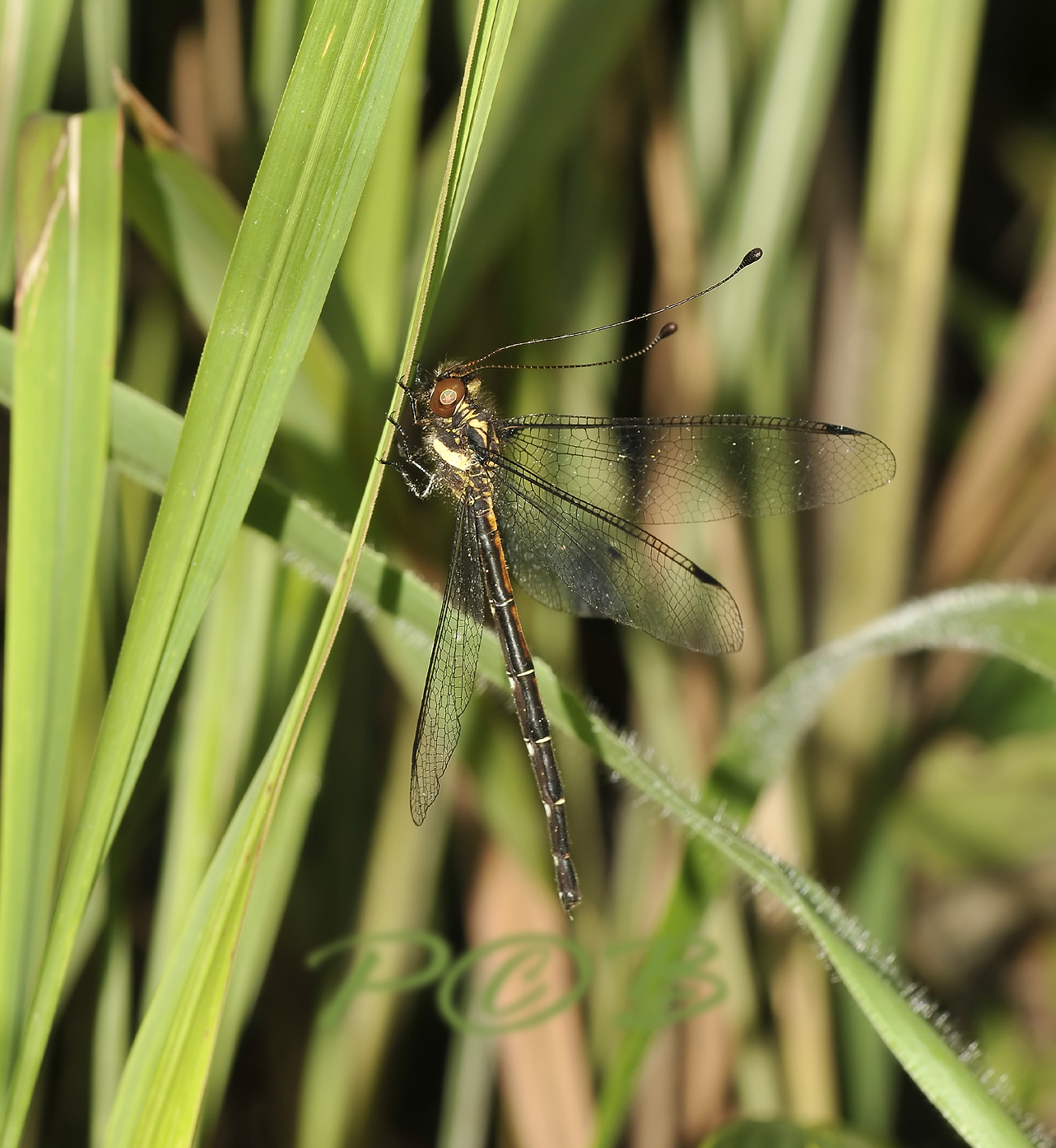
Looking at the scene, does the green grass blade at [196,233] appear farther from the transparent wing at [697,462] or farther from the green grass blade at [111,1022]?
the green grass blade at [111,1022]

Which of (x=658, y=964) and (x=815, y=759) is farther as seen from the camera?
(x=815, y=759)

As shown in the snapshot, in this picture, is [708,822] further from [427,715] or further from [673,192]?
[673,192]

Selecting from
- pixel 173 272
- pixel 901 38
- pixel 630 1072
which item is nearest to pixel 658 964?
pixel 630 1072

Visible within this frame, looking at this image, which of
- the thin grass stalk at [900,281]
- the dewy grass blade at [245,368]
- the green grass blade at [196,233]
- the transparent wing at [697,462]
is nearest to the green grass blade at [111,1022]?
the dewy grass blade at [245,368]

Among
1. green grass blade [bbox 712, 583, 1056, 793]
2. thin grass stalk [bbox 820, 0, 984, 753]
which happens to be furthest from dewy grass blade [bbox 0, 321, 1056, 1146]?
thin grass stalk [bbox 820, 0, 984, 753]

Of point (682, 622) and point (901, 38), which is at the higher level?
point (901, 38)

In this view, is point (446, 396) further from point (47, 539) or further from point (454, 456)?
point (47, 539)
